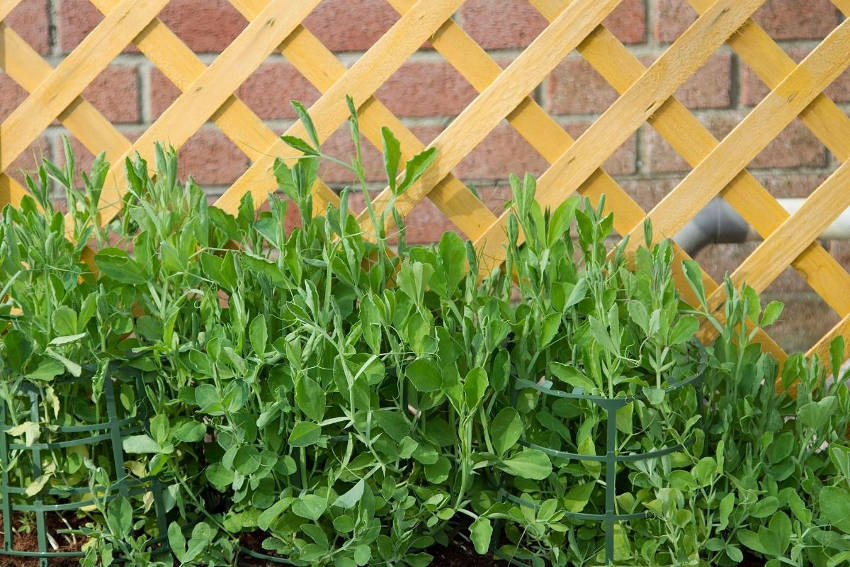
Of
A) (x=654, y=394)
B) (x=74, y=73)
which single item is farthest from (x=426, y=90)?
(x=654, y=394)

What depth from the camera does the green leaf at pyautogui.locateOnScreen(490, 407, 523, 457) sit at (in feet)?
3.14

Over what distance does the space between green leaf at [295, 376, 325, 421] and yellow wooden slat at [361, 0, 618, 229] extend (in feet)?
0.95

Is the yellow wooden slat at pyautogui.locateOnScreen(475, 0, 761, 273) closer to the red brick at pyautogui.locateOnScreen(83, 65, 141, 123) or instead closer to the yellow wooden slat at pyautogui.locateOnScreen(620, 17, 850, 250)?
the yellow wooden slat at pyautogui.locateOnScreen(620, 17, 850, 250)

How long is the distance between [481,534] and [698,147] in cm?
52

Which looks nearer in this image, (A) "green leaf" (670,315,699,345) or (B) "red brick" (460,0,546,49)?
(A) "green leaf" (670,315,699,345)

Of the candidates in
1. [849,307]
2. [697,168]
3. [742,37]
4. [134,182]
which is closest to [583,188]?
[697,168]

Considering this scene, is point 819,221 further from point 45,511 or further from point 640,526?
point 45,511

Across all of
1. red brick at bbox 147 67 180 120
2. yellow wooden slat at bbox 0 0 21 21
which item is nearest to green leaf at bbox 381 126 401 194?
yellow wooden slat at bbox 0 0 21 21

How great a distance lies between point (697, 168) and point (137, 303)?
2.11 ft

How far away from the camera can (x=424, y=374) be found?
934 millimetres

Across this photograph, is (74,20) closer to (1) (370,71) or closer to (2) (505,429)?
(1) (370,71)

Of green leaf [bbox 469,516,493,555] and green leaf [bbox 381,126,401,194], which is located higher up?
green leaf [bbox 381,126,401,194]

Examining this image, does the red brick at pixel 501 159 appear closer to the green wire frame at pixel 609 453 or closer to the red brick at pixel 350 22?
the red brick at pixel 350 22

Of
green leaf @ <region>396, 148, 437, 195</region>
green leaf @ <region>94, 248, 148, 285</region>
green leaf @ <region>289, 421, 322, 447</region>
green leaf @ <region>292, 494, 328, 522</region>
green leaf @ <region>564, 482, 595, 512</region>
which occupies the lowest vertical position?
green leaf @ <region>292, 494, 328, 522</region>
